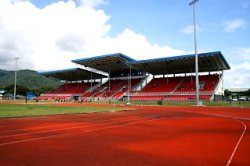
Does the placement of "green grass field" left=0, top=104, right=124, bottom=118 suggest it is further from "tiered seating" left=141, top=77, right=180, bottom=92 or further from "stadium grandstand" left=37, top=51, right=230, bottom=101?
"tiered seating" left=141, top=77, right=180, bottom=92

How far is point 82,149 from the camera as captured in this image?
820cm

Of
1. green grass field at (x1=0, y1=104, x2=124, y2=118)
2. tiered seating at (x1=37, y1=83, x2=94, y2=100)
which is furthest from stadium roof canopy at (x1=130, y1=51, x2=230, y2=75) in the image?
green grass field at (x1=0, y1=104, x2=124, y2=118)

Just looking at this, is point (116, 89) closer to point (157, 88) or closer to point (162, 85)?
point (157, 88)

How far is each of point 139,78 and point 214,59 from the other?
26.6 metres

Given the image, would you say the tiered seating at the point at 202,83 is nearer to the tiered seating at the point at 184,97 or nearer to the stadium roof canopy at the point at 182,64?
the stadium roof canopy at the point at 182,64

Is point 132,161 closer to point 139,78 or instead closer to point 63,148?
point 63,148

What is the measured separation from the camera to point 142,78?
253ft

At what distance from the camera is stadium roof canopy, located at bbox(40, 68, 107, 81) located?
3307 inches

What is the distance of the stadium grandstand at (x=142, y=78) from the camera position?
5944 cm

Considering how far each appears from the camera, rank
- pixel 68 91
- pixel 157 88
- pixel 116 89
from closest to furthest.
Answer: pixel 157 88 → pixel 116 89 → pixel 68 91

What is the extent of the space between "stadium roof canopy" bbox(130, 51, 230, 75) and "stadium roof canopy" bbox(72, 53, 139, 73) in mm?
3067

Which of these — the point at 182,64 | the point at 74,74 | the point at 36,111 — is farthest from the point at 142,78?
the point at 36,111

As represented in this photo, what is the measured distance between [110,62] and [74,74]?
68.1 ft

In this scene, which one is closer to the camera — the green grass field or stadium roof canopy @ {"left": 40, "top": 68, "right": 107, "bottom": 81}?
the green grass field
